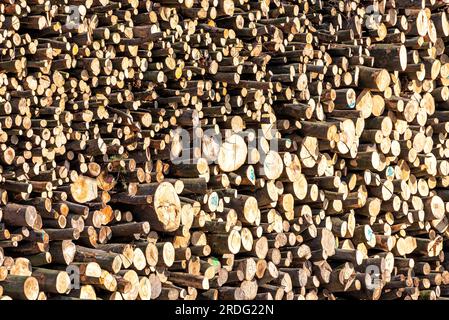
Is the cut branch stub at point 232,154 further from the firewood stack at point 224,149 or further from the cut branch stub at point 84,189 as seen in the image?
the cut branch stub at point 84,189

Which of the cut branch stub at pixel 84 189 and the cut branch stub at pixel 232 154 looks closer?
the cut branch stub at pixel 84 189

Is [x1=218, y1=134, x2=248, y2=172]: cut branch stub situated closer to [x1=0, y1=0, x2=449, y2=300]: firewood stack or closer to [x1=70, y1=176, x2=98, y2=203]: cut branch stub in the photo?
[x1=0, y1=0, x2=449, y2=300]: firewood stack

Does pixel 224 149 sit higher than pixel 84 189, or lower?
higher

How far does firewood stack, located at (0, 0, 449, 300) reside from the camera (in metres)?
4.06

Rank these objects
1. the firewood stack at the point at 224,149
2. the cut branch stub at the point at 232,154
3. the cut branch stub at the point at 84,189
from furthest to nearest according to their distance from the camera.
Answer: the cut branch stub at the point at 232,154 → the cut branch stub at the point at 84,189 → the firewood stack at the point at 224,149

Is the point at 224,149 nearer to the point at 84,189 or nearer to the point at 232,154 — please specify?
the point at 232,154

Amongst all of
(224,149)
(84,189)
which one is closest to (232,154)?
(224,149)

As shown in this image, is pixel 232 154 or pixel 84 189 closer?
pixel 84 189

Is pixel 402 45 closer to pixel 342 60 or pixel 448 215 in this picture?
pixel 342 60

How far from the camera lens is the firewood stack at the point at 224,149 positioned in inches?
160

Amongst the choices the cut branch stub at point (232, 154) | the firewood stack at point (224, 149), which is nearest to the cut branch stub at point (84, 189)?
the firewood stack at point (224, 149)

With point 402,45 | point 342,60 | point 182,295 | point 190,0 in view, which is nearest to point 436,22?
point 402,45

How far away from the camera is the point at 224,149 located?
15.9 feet

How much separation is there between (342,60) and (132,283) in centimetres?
198
